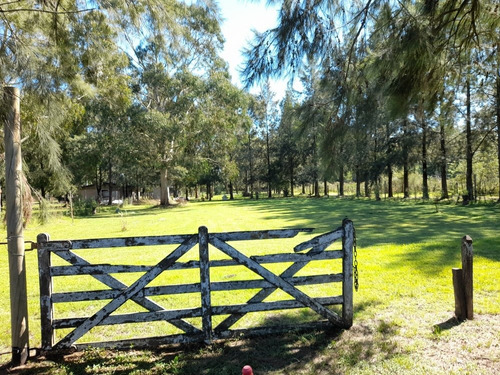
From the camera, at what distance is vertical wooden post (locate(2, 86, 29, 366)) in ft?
12.3

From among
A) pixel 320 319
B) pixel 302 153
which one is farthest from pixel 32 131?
pixel 302 153

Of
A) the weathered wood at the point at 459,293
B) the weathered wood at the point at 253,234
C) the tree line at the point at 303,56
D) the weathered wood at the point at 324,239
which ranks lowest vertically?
the weathered wood at the point at 459,293

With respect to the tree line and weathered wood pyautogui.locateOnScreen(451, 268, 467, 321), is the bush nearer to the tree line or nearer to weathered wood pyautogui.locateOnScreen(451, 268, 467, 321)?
the tree line

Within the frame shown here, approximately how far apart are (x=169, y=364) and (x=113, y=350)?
0.83 meters

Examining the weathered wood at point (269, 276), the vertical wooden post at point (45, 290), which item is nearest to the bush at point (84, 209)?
the vertical wooden post at point (45, 290)

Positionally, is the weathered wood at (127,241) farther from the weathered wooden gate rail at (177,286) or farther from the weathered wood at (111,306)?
the weathered wood at (111,306)

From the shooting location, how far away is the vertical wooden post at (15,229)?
3757 millimetres

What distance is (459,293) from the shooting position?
4.55 metres

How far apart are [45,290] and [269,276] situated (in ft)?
8.12

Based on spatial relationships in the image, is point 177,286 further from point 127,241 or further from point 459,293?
point 459,293

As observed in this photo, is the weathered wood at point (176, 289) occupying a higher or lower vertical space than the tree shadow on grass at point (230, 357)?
higher

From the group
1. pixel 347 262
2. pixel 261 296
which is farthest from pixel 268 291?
pixel 347 262

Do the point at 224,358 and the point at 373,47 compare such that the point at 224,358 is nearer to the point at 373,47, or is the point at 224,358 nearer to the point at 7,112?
the point at 7,112

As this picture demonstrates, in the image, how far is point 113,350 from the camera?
13.4 ft
